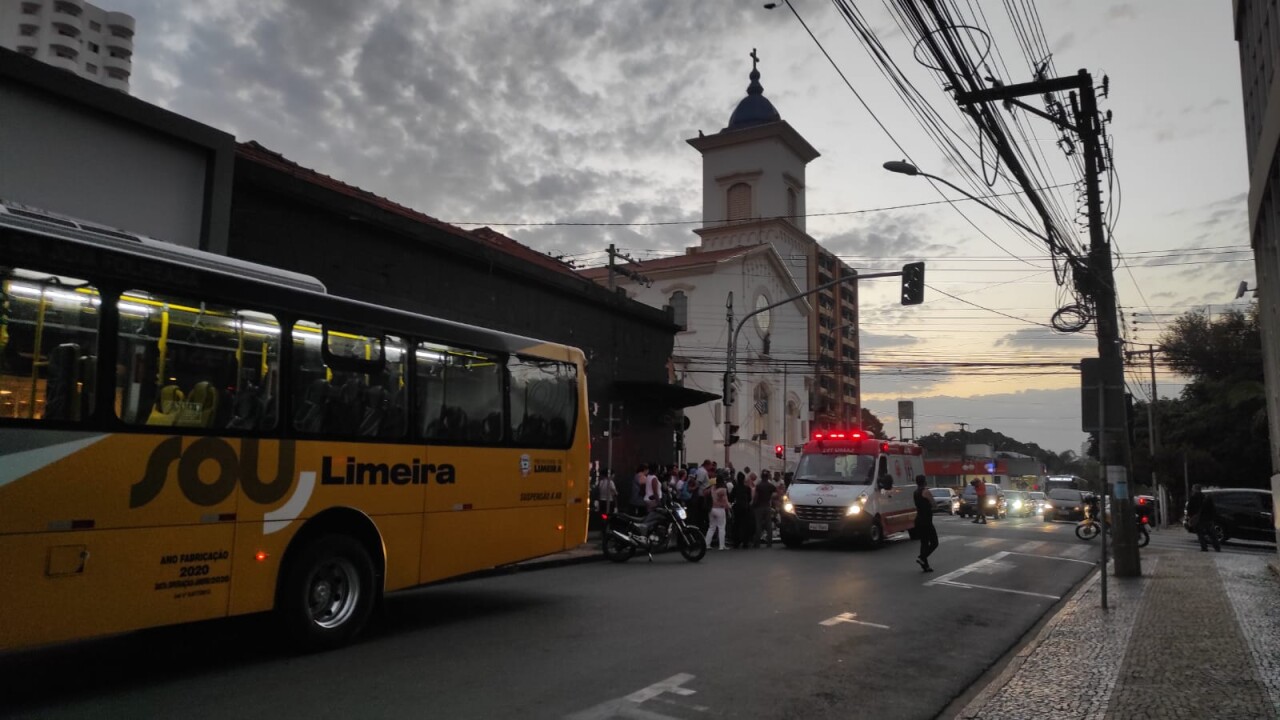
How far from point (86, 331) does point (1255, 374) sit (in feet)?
142

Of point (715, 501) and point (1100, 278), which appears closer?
point (1100, 278)

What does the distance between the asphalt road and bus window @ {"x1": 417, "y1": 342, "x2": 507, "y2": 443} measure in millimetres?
2008

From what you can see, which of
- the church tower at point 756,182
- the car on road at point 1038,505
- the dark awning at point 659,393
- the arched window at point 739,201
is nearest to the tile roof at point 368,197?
the dark awning at point 659,393

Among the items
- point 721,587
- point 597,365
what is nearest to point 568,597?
point 721,587

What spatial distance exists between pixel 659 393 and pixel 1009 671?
17314mm

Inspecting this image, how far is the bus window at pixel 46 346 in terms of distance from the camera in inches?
216

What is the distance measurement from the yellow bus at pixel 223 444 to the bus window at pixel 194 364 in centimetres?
2

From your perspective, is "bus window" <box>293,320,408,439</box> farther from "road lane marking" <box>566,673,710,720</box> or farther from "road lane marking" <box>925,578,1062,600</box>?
"road lane marking" <box>925,578,1062,600</box>

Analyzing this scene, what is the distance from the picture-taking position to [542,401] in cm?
1025

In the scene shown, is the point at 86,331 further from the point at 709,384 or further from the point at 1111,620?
the point at 709,384

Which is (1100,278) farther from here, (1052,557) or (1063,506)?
(1063,506)

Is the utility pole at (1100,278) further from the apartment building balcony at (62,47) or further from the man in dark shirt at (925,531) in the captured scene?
the apartment building balcony at (62,47)

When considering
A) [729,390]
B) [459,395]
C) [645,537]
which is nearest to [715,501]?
[645,537]

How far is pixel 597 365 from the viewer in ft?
76.7
